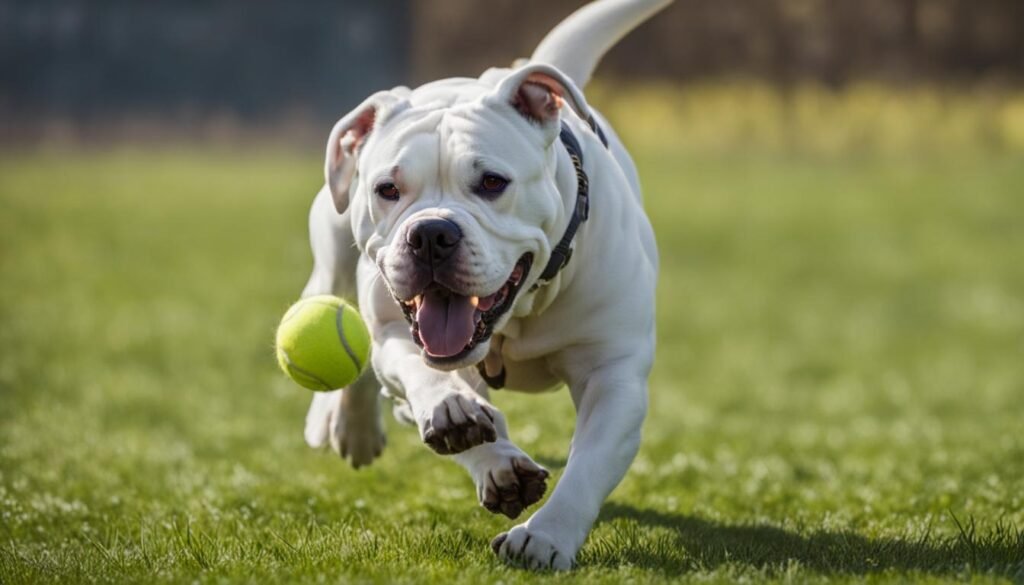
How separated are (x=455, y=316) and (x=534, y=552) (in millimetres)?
685

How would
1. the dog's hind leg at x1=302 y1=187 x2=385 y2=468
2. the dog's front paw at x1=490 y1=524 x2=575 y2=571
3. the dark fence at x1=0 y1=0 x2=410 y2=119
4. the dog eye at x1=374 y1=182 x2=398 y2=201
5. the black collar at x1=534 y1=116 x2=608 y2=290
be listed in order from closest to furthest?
the dog's front paw at x1=490 y1=524 x2=575 y2=571 < the dog eye at x1=374 y1=182 x2=398 y2=201 < the black collar at x1=534 y1=116 x2=608 y2=290 < the dog's hind leg at x1=302 y1=187 x2=385 y2=468 < the dark fence at x1=0 y1=0 x2=410 y2=119

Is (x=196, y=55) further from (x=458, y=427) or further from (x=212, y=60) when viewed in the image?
(x=458, y=427)

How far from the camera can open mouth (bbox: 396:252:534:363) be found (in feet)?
14.6

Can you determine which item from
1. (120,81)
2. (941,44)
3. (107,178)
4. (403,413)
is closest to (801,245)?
(941,44)

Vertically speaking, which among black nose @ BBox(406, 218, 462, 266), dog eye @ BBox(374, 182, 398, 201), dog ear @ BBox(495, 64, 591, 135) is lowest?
black nose @ BBox(406, 218, 462, 266)

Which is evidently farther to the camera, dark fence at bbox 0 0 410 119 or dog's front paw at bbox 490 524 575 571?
dark fence at bbox 0 0 410 119

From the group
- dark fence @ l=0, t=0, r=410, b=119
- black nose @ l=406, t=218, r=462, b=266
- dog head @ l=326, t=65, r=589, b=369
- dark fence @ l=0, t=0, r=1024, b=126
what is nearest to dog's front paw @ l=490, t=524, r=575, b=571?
dog head @ l=326, t=65, r=589, b=369

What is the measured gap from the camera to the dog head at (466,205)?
4.37 metres

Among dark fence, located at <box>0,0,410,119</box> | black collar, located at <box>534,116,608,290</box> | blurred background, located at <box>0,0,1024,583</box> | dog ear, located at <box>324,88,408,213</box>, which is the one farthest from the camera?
dark fence, located at <box>0,0,410,119</box>

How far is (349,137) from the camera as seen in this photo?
4871 millimetres

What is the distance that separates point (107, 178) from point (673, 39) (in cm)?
812

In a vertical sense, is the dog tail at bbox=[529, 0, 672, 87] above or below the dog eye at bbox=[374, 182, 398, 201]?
above

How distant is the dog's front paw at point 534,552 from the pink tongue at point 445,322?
555 millimetres

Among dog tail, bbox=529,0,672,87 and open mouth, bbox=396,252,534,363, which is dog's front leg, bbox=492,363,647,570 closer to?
open mouth, bbox=396,252,534,363
